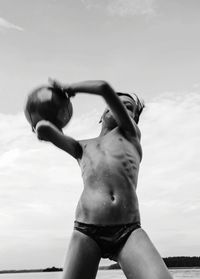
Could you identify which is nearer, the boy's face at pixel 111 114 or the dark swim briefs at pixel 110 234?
the dark swim briefs at pixel 110 234

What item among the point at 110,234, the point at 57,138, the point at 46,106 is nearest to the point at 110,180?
the point at 110,234

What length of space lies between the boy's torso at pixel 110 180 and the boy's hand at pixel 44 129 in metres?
0.44

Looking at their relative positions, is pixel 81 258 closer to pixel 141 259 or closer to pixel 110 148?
pixel 141 259

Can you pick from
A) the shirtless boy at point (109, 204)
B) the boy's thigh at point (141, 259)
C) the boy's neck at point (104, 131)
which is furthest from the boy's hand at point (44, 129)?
Result: the boy's thigh at point (141, 259)

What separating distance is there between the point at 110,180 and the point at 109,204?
0.27 meters

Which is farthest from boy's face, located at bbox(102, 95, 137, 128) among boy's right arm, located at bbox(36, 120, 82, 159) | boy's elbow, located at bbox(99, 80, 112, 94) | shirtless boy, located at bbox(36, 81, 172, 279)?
boy's elbow, located at bbox(99, 80, 112, 94)

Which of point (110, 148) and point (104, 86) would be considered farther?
point (110, 148)

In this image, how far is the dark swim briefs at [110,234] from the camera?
4.56 metres

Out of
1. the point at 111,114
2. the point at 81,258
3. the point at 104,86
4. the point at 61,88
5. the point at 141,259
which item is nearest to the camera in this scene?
the point at 141,259

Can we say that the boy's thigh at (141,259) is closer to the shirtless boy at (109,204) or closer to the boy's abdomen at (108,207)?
the shirtless boy at (109,204)

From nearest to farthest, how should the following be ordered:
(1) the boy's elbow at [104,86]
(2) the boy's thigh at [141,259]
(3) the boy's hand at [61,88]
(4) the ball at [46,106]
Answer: (2) the boy's thigh at [141,259] < (1) the boy's elbow at [104,86] < (3) the boy's hand at [61,88] < (4) the ball at [46,106]

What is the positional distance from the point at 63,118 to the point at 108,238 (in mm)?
1540

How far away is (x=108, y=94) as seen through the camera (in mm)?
4773

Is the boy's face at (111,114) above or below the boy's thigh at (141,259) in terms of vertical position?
above
